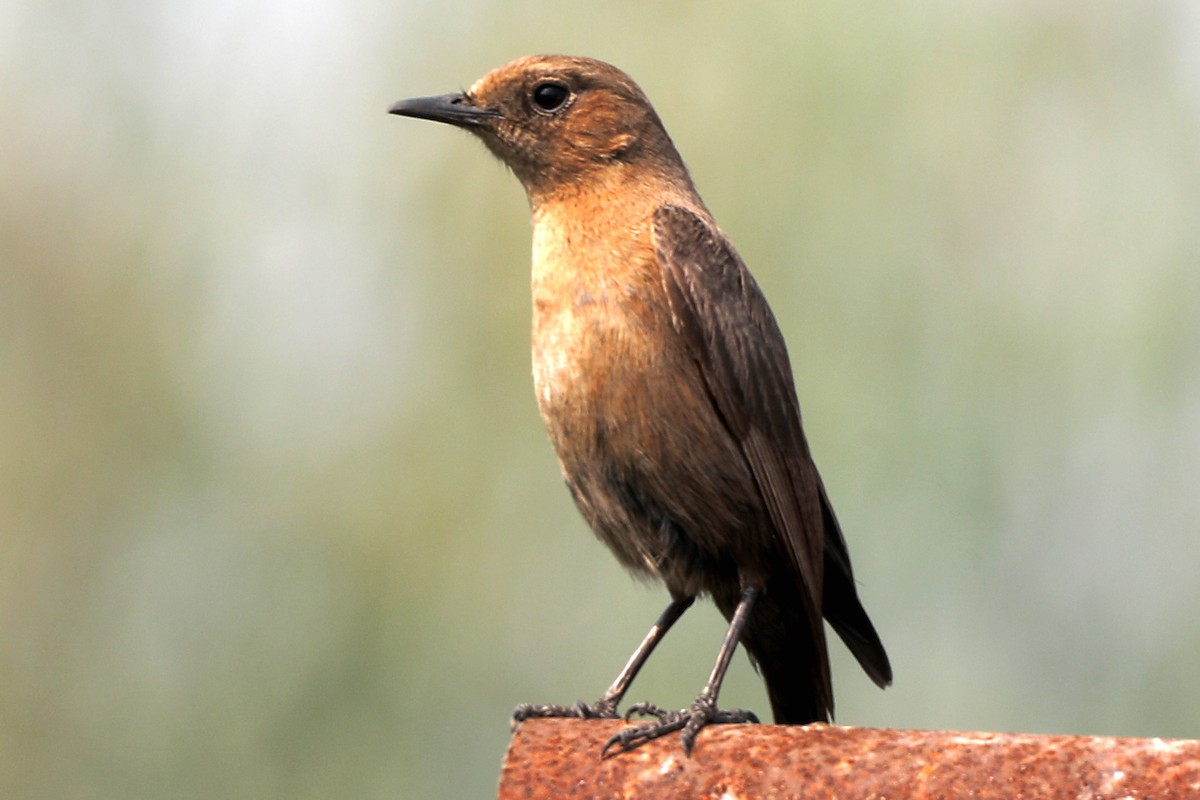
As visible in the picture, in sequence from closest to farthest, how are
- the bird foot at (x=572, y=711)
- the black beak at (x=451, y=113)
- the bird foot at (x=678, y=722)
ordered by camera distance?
1. the bird foot at (x=678, y=722)
2. the bird foot at (x=572, y=711)
3. the black beak at (x=451, y=113)

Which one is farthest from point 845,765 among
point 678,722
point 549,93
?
point 549,93

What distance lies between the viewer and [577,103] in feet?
15.6

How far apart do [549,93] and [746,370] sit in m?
1.22

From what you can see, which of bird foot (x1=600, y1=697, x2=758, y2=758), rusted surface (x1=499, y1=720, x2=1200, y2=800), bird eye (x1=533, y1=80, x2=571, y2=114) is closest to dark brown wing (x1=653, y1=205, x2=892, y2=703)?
bird foot (x1=600, y1=697, x2=758, y2=758)

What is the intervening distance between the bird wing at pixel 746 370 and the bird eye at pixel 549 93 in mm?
680

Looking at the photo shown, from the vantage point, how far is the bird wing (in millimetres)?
4059

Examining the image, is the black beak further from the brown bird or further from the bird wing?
the bird wing

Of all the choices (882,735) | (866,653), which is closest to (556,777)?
(882,735)

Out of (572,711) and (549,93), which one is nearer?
(572,711)

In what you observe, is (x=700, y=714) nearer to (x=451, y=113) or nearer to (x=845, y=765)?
(x=845, y=765)

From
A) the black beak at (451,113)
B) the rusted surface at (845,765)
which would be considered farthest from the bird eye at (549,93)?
the rusted surface at (845,765)

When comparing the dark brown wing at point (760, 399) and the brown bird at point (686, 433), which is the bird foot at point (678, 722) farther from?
the dark brown wing at point (760, 399)

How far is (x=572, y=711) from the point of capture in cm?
389

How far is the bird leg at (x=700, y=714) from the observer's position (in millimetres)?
3039
